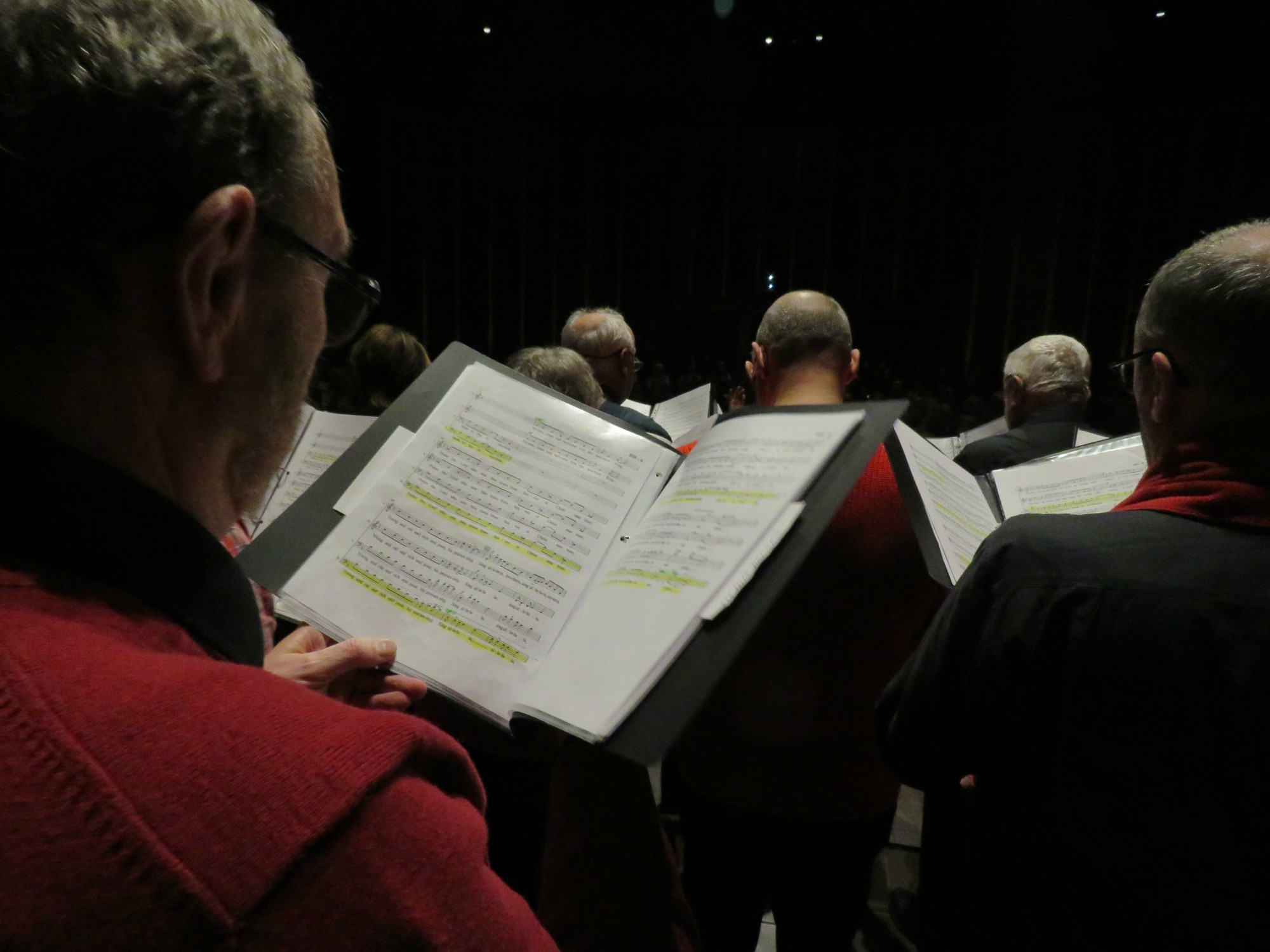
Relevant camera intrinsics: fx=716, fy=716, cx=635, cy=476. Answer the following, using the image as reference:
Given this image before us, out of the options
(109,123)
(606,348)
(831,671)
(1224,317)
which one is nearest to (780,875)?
(831,671)

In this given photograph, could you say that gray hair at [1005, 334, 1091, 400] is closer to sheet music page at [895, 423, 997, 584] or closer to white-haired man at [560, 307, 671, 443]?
white-haired man at [560, 307, 671, 443]

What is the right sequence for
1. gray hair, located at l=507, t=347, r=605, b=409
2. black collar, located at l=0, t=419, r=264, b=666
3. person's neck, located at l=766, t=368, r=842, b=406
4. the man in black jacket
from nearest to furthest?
black collar, located at l=0, t=419, r=264, b=666 < the man in black jacket < person's neck, located at l=766, t=368, r=842, b=406 < gray hair, located at l=507, t=347, r=605, b=409

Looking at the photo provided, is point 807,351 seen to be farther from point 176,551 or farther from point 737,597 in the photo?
point 176,551

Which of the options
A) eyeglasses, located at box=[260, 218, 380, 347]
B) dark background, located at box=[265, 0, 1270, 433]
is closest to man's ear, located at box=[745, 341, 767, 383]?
eyeglasses, located at box=[260, 218, 380, 347]

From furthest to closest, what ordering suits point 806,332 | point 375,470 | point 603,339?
1. point 603,339
2. point 806,332
3. point 375,470

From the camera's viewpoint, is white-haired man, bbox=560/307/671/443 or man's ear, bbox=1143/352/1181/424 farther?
white-haired man, bbox=560/307/671/443

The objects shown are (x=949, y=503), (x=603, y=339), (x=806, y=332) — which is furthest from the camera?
(x=603, y=339)

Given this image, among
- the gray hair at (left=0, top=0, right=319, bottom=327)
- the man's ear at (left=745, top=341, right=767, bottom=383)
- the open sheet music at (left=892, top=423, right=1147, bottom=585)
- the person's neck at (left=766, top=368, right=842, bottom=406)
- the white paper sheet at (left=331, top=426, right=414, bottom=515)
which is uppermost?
the gray hair at (left=0, top=0, right=319, bottom=327)

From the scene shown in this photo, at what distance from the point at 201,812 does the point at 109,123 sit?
0.42 metres

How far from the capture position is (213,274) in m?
0.50

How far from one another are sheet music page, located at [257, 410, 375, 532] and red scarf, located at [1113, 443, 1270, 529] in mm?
1351

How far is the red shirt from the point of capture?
130 centimetres

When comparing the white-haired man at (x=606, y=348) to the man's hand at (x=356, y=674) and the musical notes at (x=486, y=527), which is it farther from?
the man's hand at (x=356, y=674)

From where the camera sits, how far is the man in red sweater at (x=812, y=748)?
1.30m
